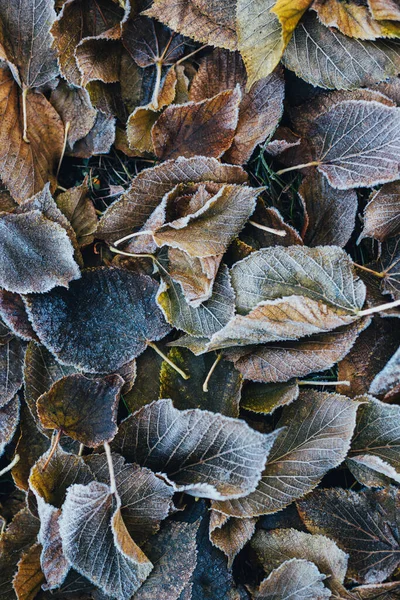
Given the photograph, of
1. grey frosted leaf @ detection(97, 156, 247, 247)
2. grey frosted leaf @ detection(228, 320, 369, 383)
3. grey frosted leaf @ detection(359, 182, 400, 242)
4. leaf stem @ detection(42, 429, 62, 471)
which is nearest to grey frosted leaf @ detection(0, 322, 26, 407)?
leaf stem @ detection(42, 429, 62, 471)

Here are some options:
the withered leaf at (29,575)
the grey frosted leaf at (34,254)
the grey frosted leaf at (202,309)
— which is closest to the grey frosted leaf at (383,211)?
the grey frosted leaf at (202,309)

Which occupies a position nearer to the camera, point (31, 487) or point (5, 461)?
point (31, 487)

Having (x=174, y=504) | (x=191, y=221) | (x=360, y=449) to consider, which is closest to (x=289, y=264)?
(x=191, y=221)

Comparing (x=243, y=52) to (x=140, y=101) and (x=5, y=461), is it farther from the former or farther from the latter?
(x=5, y=461)

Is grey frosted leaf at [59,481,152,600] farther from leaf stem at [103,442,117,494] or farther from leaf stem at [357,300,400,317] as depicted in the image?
leaf stem at [357,300,400,317]

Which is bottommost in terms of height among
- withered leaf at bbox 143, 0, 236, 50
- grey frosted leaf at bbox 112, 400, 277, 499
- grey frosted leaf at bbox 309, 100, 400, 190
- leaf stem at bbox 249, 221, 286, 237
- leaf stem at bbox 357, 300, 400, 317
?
grey frosted leaf at bbox 112, 400, 277, 499

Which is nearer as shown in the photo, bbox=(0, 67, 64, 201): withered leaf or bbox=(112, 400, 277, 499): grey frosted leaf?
bbox=(112, 400, 277, 499): grey frosted leaf

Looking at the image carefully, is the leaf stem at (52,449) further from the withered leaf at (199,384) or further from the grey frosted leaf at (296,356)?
the grey frosted leaf at (296,356)

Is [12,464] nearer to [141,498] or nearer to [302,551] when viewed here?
[141,498]
